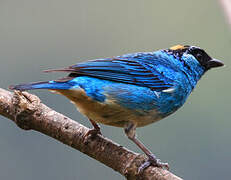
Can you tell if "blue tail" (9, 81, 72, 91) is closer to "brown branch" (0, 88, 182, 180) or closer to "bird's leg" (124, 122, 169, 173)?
"brown branch" (0, 88, 182, 180)

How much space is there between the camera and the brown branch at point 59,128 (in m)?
3.38

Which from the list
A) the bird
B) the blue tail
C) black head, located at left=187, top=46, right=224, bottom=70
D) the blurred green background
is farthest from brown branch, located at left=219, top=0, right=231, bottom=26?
the blurred green background

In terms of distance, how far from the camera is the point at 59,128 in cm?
349

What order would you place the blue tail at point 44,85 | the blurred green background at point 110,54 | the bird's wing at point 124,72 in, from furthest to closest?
the blurred green background at point 110,54 → the bird's wing at point 124,72 → the blue tail at point 44,85

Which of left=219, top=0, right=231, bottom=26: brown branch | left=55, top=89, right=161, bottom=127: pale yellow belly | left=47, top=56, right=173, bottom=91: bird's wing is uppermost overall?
left=219, top=0, right=231, bottom=26: brown branch

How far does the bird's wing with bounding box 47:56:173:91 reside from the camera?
3.68 m

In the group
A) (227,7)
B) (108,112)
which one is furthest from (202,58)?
(227,7)

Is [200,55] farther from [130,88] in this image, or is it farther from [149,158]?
[149,158]

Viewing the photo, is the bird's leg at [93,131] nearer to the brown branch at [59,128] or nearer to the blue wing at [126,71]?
the brown branch at [59,128]

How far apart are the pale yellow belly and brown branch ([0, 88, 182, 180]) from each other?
6.3 inches

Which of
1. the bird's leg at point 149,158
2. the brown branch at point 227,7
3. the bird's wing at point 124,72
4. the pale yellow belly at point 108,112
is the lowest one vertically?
the bird's leg at point 149,158

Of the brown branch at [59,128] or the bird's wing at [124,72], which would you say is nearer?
the brown branch at [59,128]

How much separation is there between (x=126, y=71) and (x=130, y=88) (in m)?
0.23

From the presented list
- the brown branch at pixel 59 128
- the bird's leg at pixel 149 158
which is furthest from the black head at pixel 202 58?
the brown branch at pixel 59 128
